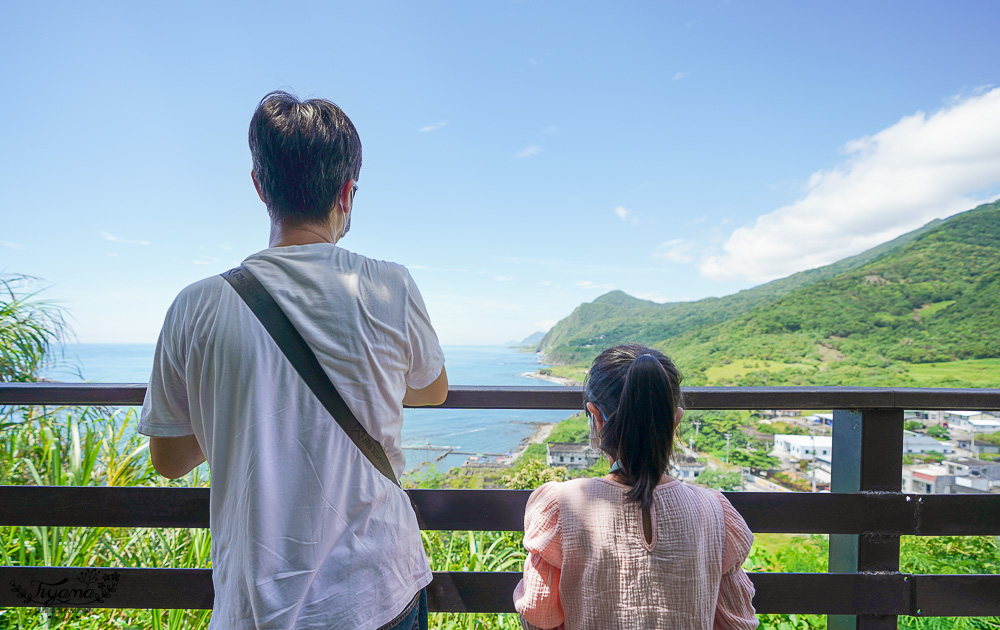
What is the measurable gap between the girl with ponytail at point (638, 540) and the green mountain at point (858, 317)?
24.0 feet

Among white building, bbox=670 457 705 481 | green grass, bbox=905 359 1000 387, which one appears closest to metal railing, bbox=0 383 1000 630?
white building, bbox=670 457 705 481

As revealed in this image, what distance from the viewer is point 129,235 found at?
44156 mm

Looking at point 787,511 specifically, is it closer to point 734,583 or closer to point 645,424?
point 734,583

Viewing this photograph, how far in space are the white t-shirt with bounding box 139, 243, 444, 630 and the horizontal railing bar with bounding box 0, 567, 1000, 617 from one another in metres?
0.63

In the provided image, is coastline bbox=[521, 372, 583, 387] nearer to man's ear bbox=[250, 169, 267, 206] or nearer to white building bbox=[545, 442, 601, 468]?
white building bbox=[545, 442, 601, 468]

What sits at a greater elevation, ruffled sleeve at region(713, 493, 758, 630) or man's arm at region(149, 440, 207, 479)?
man's arm at region(149, 440, 207, 479)

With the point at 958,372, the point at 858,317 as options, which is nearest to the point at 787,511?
the point at 958,372

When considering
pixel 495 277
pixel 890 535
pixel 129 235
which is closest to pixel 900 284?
pixel 890 535

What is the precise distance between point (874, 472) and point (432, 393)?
1.23 metres

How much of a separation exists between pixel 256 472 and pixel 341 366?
0.19 metres

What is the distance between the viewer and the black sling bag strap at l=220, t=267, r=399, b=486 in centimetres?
65

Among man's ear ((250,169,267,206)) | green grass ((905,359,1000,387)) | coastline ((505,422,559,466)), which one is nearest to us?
man's ear ((250,169,267,206))

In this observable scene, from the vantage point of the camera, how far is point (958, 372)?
14.7 metres

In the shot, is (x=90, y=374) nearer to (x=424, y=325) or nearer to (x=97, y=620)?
(x=97, y=620)
